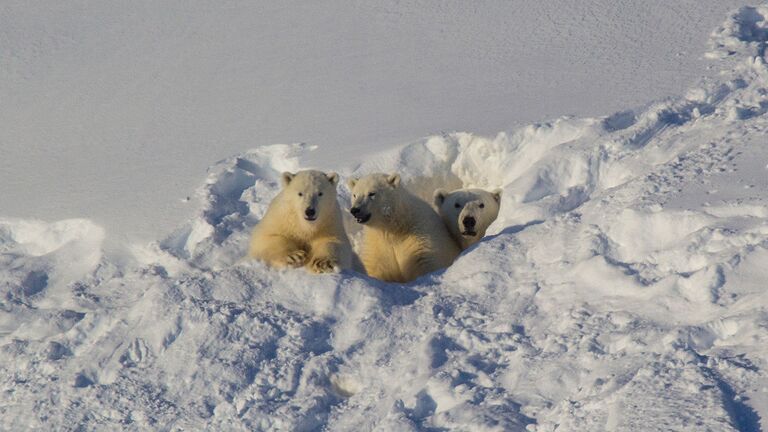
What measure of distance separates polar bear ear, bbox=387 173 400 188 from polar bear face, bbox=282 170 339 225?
53 cm

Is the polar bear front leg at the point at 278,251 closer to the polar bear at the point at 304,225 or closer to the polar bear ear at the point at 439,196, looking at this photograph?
the polar bear at the point at 304,225

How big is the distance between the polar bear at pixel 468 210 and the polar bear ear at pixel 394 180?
573mm

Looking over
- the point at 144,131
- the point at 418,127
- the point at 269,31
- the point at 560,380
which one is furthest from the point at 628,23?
the point at 560,380

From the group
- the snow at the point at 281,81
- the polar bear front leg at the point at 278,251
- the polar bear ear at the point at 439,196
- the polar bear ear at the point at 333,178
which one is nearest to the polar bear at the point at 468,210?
the polar bear ear at the point at 439,196

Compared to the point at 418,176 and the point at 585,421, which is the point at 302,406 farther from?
the point at 418,176

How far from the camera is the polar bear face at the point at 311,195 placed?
741 cm

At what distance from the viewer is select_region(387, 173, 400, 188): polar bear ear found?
26.7 feet

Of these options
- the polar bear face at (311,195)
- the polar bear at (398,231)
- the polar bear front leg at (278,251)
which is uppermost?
the polar bear face at (311,195)

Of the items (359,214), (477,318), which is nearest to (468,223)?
(359,214)

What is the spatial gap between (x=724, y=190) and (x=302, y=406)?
286 cm

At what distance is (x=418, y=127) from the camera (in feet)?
29.9

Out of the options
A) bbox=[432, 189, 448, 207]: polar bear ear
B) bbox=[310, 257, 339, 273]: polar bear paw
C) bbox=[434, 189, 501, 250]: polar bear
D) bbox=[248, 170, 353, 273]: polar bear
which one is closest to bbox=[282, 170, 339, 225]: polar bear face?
bbox=[248, 170, 353, 273]: polar bear

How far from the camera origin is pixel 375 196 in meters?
8.08

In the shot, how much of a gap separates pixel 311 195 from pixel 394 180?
89cm
